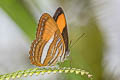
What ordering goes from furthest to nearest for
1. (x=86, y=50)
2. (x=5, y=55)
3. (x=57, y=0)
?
(x=5, y=55) → (x=57, y=0) → (x=86, y=50)

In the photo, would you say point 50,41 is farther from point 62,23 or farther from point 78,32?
point 78,32

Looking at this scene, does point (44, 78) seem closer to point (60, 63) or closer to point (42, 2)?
point (60, 63)

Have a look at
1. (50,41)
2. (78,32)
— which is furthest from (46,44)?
(78,32)

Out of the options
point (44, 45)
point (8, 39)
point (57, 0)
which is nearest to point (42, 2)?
point (57, 0)

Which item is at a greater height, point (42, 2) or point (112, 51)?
point (42, 2)
